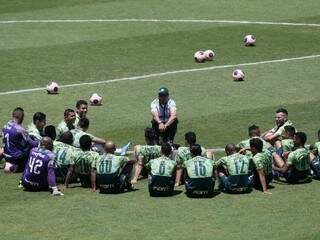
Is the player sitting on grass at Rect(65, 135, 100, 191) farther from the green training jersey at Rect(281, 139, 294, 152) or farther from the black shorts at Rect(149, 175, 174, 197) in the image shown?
the green training jersey at Rect(281, 139, 294, 152)

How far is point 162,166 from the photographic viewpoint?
2450 centimetres

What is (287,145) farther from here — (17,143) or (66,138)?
(17,143)

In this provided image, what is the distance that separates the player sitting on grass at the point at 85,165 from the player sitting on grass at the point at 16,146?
6.23ft

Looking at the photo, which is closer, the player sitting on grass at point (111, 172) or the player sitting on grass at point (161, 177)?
the player sitting on grass at point (161, 177)

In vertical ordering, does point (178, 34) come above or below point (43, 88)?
above

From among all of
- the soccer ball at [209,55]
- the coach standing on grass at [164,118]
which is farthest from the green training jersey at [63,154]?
the soccer ball at [209,55]

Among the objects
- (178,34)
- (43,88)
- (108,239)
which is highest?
(178,34)

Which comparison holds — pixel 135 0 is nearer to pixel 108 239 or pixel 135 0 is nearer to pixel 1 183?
pixel 1 183

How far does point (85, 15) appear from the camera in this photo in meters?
47.2

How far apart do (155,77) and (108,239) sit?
53.0 ft

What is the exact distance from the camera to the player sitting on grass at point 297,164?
25219mm

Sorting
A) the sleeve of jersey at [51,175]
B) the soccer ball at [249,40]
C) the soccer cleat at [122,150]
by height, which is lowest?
the sleeve of jersey at [51,175]

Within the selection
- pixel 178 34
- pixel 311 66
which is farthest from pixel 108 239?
pixel 178 34

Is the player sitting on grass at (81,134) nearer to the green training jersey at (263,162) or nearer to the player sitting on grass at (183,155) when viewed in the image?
the player sitting on grass at (183,155)
